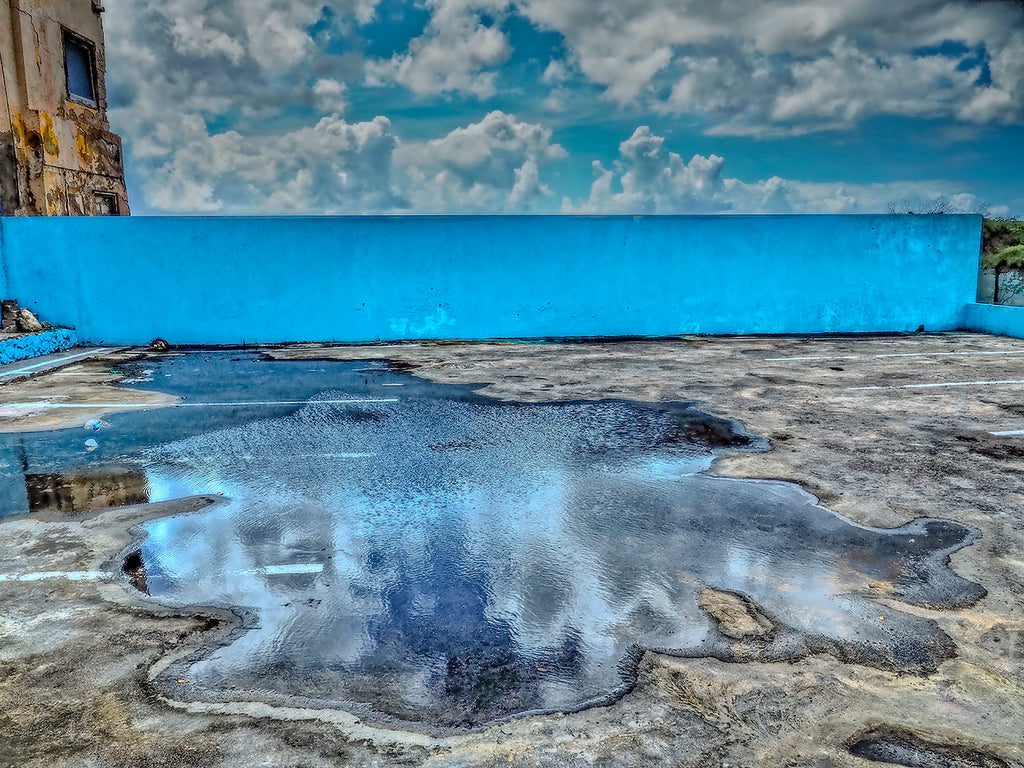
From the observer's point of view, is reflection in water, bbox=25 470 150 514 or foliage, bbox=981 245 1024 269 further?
foliage, bbox=981 245 1024 269

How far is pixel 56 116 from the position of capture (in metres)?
14.8

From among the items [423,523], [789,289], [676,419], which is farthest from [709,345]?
[423,523]

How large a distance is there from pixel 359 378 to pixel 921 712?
26.2 feet

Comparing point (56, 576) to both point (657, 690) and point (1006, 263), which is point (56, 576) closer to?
point (657, 690)

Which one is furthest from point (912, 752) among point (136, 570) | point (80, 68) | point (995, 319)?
point (80, 68)

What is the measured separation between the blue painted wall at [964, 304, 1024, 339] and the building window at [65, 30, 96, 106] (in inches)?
780

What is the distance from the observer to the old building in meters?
13.7

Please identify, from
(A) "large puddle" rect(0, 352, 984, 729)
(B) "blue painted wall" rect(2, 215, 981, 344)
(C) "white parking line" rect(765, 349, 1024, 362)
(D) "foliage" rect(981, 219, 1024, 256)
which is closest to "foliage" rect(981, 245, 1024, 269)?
(B) "blue painted wall" rect(2, 215, 981, 344)

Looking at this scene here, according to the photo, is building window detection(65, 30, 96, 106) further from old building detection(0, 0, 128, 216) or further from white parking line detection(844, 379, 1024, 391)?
white parking line detection(844, 379, 1024, 391)

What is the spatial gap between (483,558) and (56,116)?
15954 mm

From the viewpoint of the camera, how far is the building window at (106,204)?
640 inches

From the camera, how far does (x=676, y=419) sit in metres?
6.93

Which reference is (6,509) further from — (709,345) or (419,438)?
(709,345)

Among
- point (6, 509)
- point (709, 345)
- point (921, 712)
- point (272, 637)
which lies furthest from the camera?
point (709, 345)
